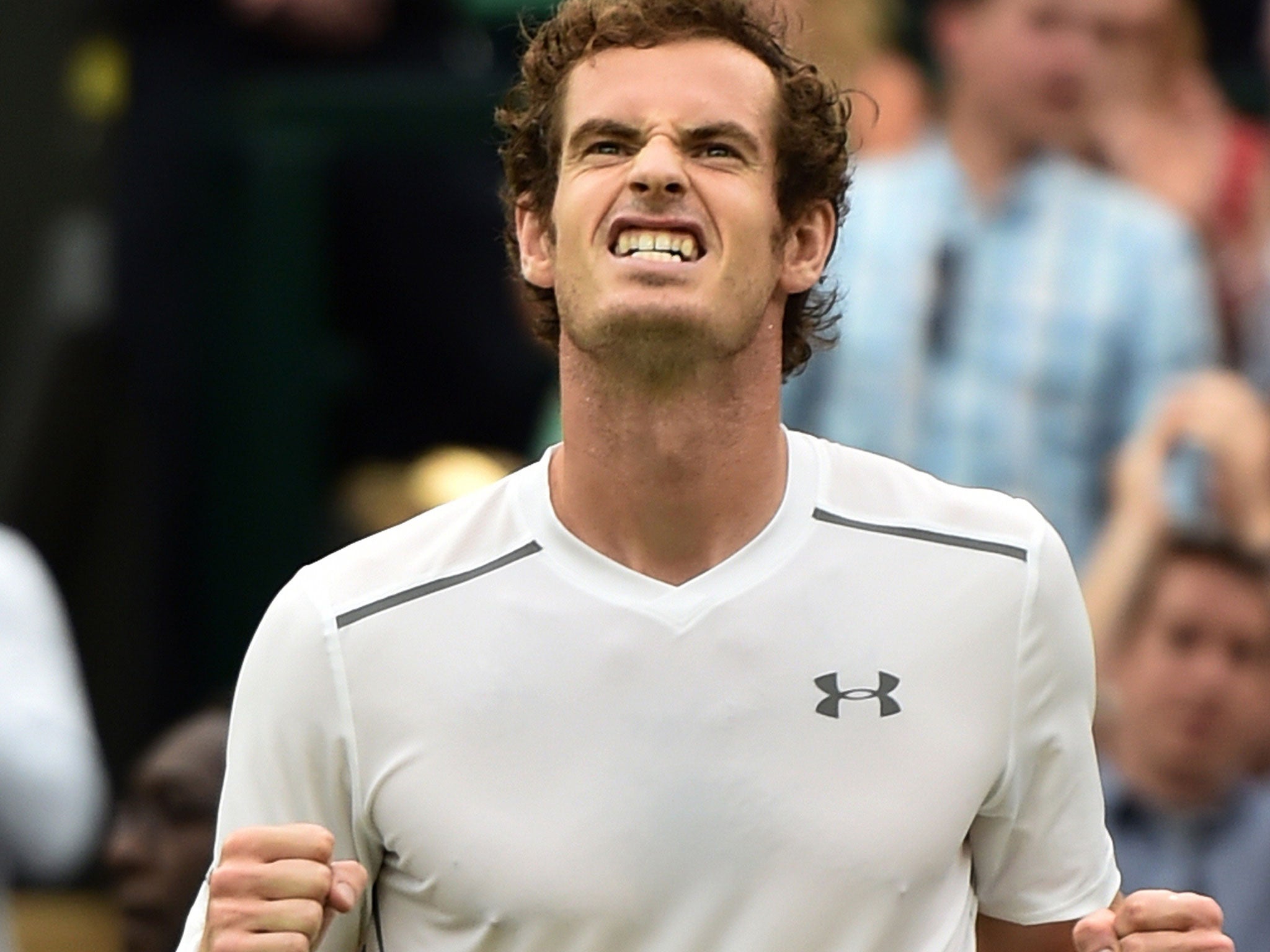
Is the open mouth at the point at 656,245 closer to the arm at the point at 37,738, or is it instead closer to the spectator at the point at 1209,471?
the arm at the point at 37,738

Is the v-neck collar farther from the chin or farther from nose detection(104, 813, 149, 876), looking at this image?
nose detection(104, 813, 149, 876)

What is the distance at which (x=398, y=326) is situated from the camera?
24.9 ft

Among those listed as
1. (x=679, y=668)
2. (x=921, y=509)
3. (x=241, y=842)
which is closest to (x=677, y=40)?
(x=921, y=509)

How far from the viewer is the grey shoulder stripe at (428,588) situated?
3.32m

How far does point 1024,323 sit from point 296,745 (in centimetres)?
320

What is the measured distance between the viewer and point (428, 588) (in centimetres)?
335

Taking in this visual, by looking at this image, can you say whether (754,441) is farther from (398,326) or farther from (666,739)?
(398,326)

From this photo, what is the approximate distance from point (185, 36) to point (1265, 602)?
3.23 meters

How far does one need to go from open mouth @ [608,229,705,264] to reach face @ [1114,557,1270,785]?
2.54 meters

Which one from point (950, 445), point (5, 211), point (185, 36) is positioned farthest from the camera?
point (5, 211)

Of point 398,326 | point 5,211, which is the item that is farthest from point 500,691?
point 5,211

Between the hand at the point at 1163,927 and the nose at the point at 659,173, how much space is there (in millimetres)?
961

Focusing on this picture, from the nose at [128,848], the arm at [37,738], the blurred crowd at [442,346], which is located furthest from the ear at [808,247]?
the nose at [128,848]

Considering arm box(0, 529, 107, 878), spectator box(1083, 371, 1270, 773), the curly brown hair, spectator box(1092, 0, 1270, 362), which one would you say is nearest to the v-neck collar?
the curly brown hair
